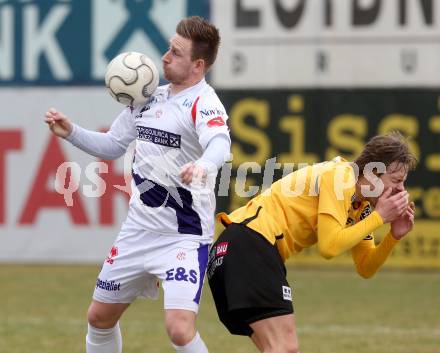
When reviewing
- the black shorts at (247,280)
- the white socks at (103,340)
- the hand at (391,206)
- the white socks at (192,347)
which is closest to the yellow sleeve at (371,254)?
the hand at (391,206)

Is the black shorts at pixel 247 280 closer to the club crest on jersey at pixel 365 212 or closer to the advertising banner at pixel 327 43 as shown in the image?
the club crest on jersey at pixel 365 212

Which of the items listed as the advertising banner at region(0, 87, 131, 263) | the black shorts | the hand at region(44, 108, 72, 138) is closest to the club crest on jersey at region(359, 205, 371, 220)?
the black shorts

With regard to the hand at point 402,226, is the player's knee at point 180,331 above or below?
below

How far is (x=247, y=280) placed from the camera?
5.55m

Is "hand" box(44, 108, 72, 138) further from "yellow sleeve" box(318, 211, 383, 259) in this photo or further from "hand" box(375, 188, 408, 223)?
"hand" box(375, 188, 408, 223)

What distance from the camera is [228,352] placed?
7.73 m

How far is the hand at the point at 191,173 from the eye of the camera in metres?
5.26

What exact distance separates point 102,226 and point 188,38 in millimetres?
6872

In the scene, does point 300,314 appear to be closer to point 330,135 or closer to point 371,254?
point 330,135

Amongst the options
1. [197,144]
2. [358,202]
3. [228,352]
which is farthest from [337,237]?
[228,352]

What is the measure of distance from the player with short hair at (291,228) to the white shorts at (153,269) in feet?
0.36

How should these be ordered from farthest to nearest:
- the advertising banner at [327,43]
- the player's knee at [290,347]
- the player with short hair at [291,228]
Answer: the advertising banner at [327,43] → the player with short hair at [291,228] → the player's knee at [290,347]

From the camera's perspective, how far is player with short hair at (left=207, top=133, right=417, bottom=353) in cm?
550

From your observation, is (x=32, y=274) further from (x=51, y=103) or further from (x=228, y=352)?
(x=228, y=352)
